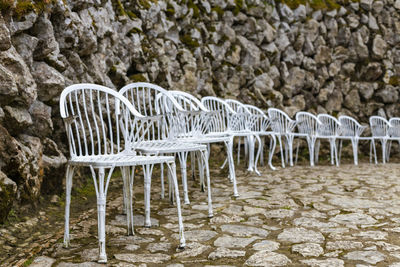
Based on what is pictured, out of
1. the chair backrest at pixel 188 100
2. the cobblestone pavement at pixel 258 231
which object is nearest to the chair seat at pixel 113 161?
the cobblestone pavement at pixel 258 231

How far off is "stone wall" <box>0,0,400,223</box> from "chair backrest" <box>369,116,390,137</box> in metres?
0.34

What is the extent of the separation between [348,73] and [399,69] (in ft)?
3.66

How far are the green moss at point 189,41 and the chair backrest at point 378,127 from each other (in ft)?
11.0

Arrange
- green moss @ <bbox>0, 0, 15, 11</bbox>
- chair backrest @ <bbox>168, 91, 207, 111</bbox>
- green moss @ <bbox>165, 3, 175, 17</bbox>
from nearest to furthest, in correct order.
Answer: green moss @ <bbox>0, 0, 15, 11</bbox> → chair backrest @ <bbox>168, 91, 207, 111</bbox> → green moss @ <bbox>165, 3, 175, 17</bbox>

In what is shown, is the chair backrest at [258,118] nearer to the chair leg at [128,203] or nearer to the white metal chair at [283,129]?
the white metal chair at [283,129]

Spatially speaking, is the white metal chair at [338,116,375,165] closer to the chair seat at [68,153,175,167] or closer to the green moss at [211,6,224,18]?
the green moss at [211,6,224,18]

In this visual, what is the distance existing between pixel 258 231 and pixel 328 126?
453 centimetres

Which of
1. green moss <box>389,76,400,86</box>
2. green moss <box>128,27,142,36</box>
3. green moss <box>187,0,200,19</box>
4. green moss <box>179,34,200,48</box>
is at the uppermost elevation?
green moss <box>187,0,200,19</box>

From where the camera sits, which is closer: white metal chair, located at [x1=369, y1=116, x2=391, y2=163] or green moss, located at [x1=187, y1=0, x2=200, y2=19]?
green moss, located at [x1=187, y1=0, x2=200, y2=19]

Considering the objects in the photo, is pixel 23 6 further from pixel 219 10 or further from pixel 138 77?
pixel 219 10

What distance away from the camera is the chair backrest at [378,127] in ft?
22.6

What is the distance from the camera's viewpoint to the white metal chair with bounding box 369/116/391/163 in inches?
265

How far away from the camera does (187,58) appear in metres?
5.72

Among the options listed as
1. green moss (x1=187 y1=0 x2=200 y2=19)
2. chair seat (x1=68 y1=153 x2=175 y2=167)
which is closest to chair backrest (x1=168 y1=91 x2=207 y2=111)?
chair seat (x1=68 y1=153 x2=175 y2=167)
